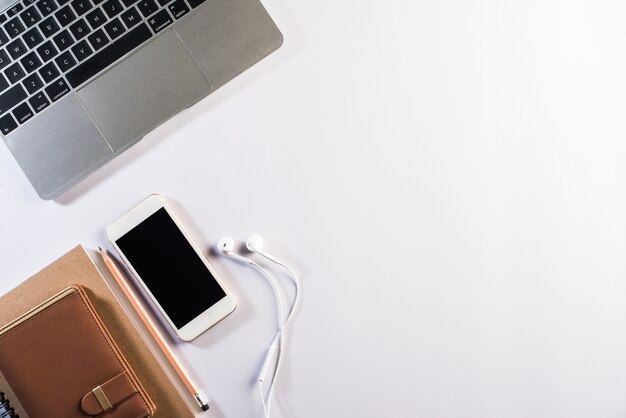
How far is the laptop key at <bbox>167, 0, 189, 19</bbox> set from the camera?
74 cm

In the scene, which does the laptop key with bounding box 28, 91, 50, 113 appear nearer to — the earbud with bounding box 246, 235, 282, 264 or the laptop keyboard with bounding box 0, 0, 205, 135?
the laptop keyboard with bounding box 0, 0, 205, 135

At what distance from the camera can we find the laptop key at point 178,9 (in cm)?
74

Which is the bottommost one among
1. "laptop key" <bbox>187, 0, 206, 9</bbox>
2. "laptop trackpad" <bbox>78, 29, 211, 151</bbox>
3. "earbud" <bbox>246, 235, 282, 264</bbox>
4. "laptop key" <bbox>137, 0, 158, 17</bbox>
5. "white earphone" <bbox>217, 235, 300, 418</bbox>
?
"white earphone" <bbox>217, 235, 300, 418</bbox>

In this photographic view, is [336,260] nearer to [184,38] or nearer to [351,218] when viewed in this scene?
[351,218]

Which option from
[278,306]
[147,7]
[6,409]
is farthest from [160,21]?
[6,409]

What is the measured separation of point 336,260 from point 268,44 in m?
0.33

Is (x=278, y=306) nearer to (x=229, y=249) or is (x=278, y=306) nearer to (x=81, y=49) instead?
(x=229, y=249)

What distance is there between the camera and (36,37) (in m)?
0.73

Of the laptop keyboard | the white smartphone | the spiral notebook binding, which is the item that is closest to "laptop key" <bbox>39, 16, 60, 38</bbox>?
the laptop keyboard

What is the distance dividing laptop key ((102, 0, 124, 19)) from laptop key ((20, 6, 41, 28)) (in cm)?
9

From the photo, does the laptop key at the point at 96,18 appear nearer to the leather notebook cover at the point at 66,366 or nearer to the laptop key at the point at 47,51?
the laptop key at the point at 47,51

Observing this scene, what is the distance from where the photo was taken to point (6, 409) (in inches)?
27.9

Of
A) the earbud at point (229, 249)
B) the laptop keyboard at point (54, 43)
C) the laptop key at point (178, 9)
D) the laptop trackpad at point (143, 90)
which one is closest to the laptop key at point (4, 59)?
the laptop keyboard at point (54, 43)

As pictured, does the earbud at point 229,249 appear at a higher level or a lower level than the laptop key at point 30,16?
lower
